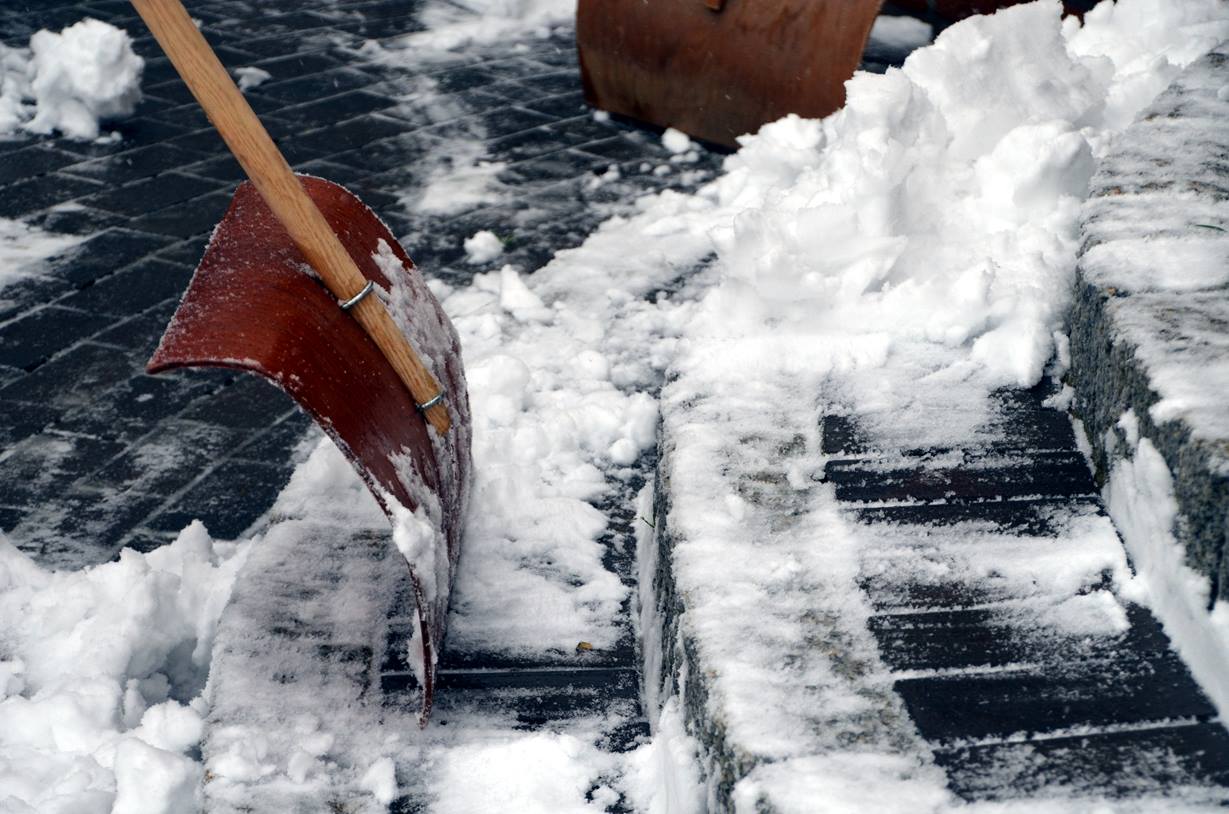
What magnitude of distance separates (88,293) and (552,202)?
4.72 feet

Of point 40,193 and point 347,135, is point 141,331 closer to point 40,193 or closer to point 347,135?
point 40,193

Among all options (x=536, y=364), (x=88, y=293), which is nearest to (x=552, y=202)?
(x=536, y=364)

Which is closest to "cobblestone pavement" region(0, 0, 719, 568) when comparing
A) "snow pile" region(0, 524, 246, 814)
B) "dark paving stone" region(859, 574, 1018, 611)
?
"snow pile" region(0, 524, 246, 814)

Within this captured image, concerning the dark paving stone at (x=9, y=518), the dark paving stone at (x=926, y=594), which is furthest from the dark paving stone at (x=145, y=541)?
the dark paving stone at (x=926, y=594)

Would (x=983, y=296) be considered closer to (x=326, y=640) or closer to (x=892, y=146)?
(x=892, y=146)

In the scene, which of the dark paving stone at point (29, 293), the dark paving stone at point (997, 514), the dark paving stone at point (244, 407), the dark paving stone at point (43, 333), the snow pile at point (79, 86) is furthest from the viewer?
the snow pile at point (79, 86)

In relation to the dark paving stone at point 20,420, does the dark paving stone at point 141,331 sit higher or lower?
higher

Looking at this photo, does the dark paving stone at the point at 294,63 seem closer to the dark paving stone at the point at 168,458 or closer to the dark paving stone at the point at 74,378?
the dark paving stone at the point at 74,378

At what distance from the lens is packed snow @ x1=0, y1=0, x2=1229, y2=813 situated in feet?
5.76

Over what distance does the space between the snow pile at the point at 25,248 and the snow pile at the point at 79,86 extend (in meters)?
0.81

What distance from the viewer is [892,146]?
2697 millimetres

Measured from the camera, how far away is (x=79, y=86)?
185 inches

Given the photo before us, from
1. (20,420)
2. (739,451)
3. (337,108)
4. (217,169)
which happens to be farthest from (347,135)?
(739,451)

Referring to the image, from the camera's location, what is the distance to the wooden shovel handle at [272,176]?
1760 mm
